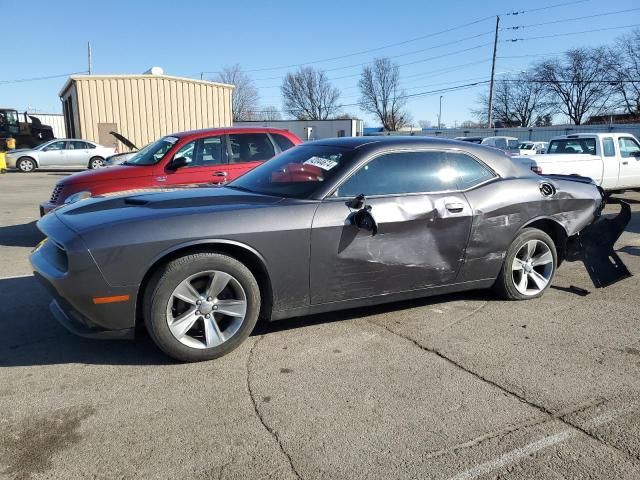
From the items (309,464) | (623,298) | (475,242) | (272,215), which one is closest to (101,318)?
(272,215)

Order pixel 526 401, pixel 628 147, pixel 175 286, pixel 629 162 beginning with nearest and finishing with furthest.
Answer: pixel 526 401 < pixel 175 286 < pixel 629 162 < pixel 628 147

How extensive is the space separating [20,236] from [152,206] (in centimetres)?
568

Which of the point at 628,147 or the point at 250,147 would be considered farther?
the point at 628,147

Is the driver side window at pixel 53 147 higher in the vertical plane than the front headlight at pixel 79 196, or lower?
higher

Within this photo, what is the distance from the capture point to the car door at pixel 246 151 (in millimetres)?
7629

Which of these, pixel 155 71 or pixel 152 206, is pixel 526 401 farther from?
pixel 155 71

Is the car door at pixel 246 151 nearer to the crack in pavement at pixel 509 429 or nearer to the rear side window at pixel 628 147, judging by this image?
the crack in pavement at pixel 509 429

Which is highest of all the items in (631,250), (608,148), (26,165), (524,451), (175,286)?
(608,148)

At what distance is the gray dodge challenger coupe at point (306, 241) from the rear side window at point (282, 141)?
136 inches

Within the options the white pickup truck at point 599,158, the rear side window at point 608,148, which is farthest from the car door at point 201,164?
the rear side window at point 608,148

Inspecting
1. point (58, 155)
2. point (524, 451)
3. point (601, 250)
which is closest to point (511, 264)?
point (601, 250)

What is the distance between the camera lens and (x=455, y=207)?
13.9 ft

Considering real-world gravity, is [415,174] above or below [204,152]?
below

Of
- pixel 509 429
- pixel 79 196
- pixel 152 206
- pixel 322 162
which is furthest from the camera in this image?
pixel 79 196
